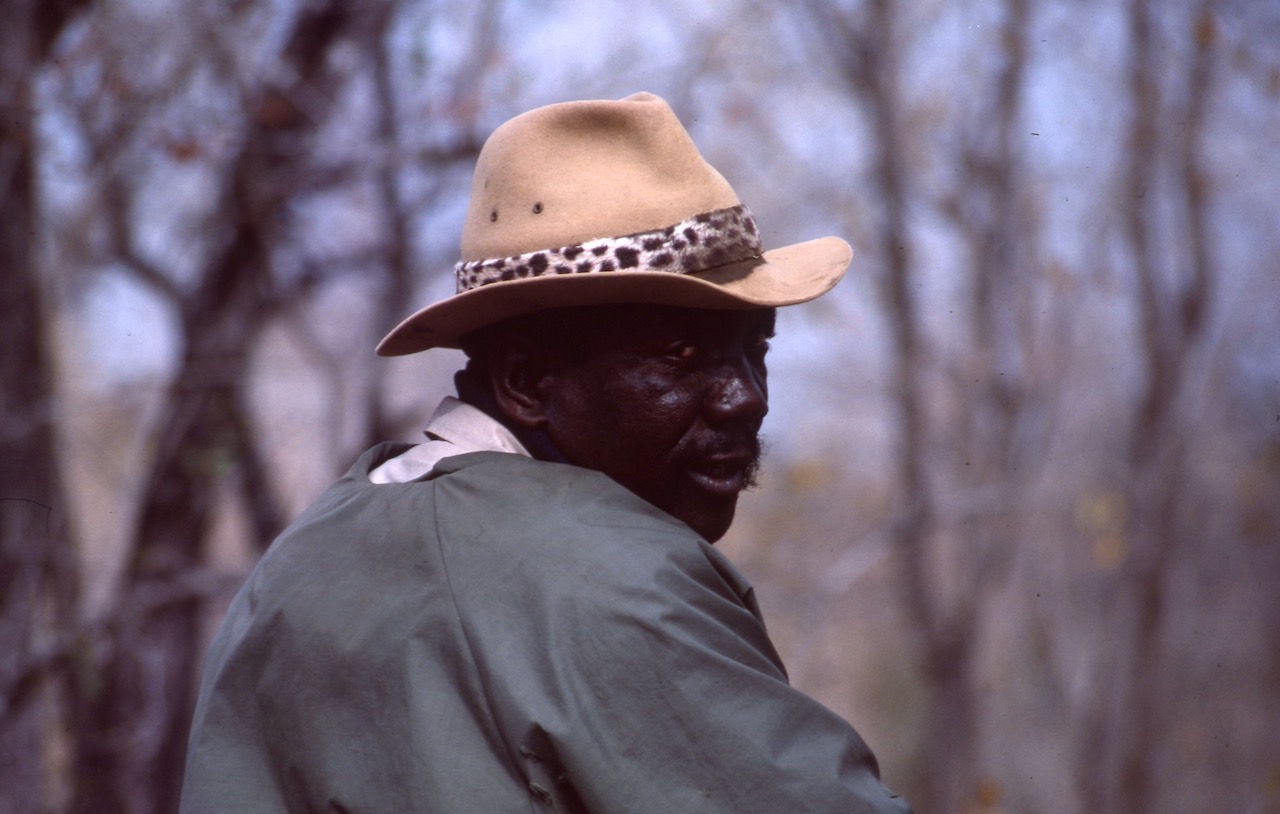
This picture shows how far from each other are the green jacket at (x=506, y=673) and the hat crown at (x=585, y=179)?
373 millimetres

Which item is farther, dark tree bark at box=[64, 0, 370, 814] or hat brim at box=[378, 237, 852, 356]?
dark tree bark at box=[64, 0, 370, 814]

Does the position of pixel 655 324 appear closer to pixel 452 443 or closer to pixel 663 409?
pixel 663 409

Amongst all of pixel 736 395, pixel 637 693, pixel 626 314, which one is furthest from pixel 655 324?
pixel 637 693

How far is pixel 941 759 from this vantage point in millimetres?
9570

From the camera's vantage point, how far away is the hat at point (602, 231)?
1.94 metres

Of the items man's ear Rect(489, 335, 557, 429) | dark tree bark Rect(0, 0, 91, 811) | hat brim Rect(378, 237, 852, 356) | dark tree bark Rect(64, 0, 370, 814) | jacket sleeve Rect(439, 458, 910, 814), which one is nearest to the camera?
jacket sleeve Rect(439, 458, 910, 814)

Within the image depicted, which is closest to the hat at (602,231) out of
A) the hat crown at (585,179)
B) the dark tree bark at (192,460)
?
the hat crown at (585,179)

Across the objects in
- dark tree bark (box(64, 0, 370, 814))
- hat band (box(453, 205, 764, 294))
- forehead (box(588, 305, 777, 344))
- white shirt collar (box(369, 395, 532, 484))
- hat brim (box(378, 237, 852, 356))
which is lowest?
dark tree bark (box(64, 0, 370, 814))

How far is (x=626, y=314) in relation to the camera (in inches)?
77.5

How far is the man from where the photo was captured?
1592 millimetres

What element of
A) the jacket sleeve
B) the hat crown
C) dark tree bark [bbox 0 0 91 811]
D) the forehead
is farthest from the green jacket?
dark tree bark [bbox 0 0 91 811]

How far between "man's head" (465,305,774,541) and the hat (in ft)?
0.13

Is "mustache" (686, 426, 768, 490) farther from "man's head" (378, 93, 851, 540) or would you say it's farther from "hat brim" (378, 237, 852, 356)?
"hat brim" (378, 237, 852, 356)

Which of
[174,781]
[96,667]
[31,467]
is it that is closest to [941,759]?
[174,781]
